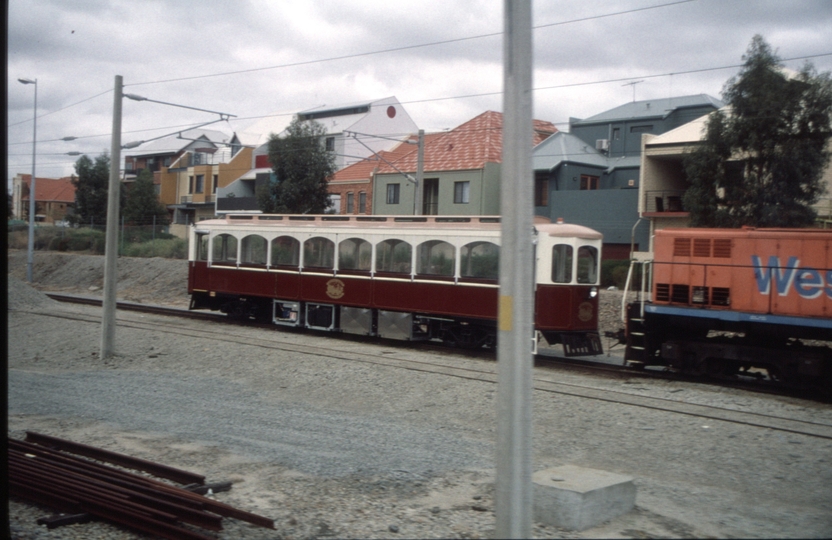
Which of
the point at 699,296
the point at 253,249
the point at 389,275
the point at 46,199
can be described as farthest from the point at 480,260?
the point at 46,199

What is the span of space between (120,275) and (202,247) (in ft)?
63.8

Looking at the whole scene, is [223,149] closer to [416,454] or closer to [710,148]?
[710,148]

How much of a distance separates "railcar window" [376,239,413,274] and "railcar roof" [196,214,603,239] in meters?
0.47

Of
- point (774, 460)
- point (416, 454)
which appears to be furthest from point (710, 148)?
point (416, 454)

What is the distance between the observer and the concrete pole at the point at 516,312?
16.2 feet

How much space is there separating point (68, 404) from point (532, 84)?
385 inches

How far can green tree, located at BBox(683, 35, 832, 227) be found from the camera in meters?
21.3

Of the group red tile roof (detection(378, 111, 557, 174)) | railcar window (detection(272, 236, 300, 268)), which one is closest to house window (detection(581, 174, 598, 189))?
red tile roof (detection(378, 111, 557, 174))

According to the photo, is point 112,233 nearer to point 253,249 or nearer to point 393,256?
point 253,249

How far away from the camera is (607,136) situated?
43.4 m

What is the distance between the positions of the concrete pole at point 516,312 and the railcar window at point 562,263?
37.5 ft

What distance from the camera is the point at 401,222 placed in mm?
18688

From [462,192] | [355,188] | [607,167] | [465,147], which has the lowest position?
[462,192]

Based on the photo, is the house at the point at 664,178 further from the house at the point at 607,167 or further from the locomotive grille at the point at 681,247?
the locomotive grille at the point at 681,247
